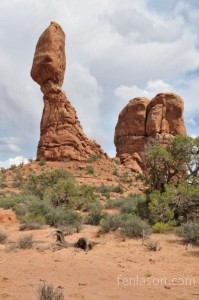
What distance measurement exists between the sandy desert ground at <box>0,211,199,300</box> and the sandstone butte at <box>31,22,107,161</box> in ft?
84.6

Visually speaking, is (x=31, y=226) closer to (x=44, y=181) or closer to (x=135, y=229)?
(x=135, y=229)

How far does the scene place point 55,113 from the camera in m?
36.8

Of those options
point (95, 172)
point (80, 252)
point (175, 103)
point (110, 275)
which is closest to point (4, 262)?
point (80, 252)

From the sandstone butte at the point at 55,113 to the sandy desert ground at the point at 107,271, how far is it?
25.8 meters

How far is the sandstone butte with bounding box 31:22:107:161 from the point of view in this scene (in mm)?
35719

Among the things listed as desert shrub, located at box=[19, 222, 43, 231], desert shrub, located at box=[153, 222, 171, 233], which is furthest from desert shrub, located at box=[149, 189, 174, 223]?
desert shrub, located at box=[19, 222, 43, 231]

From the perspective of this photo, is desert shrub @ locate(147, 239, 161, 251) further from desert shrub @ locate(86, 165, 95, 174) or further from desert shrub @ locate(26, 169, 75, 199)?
desert shrub @ locate(86, 165, 95, 174)

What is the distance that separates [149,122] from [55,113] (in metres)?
14.1

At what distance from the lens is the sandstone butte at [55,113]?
35719mm

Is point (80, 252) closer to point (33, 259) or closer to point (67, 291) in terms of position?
point (33, 259)

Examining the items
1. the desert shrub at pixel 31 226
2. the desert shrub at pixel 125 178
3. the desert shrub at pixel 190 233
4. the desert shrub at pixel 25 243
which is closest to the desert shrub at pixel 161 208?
the desert shrub at pixel 190 233

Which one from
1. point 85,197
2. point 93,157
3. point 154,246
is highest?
point 93,157

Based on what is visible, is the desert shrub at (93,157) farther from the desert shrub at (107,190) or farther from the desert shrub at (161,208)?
the desert shrub at (161,208)

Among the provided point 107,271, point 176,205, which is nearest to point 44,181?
point 176,205
